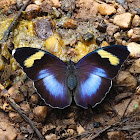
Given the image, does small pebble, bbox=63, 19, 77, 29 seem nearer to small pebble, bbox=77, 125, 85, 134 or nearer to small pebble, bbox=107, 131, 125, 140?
small pebble, bbox=77, 125, 85, 134

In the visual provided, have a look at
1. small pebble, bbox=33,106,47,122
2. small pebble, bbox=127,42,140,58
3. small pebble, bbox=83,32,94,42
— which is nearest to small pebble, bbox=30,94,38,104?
small pebble, bbox=33,106,47,122

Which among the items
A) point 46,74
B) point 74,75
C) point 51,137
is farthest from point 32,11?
point 51,137

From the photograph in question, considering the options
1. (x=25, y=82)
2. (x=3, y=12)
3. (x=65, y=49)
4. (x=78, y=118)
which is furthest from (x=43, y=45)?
(x=78, y=118)

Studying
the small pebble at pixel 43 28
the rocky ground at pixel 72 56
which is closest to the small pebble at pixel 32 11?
the rocky ground at pixel 72 56

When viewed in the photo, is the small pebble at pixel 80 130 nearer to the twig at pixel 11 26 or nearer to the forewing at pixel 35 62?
the forewing at pixel 35 62

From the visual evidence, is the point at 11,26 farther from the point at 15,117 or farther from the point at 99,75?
the point at 99,75
